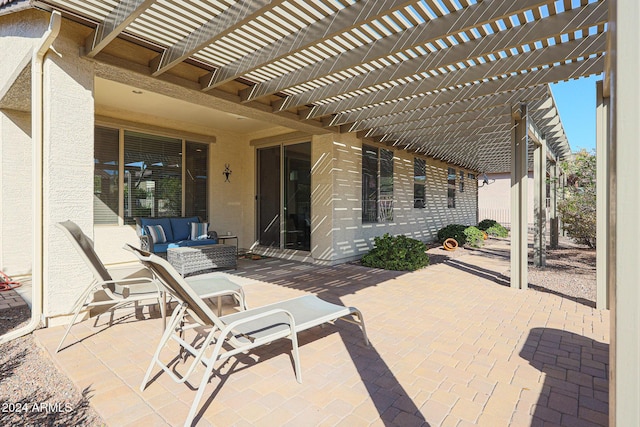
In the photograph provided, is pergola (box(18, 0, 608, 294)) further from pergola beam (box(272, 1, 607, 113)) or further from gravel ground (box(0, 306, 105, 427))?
gravel ground (box(0, 306, 105, 427))

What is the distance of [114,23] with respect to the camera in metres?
3.30

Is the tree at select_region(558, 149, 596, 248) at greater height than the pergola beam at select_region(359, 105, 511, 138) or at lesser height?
lesser

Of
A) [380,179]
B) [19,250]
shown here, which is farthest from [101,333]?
[380,179]

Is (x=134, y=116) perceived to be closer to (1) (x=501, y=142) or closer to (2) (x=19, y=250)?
(2) (x=19, y=250)

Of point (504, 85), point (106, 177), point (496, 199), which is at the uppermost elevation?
point (504, 85)

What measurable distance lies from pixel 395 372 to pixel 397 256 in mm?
4870

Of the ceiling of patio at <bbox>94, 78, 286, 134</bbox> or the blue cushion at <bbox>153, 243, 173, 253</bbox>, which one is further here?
the blue cushion at <bbox>153, 243, 173, 253</bbox>

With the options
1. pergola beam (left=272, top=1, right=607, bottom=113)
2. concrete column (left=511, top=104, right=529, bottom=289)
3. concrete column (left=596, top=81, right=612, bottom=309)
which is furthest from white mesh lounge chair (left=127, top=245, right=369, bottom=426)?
concrete column (left=511, top=104, right=529, bottom=289)

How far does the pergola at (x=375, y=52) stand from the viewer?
3.22 meters

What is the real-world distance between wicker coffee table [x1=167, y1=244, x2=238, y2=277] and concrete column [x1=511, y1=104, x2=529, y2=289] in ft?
17.0

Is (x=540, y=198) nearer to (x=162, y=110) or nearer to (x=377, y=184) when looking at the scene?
(x=377, y=184)

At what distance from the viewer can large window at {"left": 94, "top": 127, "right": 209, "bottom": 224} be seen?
6801 mm

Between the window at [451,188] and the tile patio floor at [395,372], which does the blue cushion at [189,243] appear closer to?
the tile patio floor at [395,372]

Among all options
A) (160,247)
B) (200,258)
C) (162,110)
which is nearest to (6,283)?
(160,247)
